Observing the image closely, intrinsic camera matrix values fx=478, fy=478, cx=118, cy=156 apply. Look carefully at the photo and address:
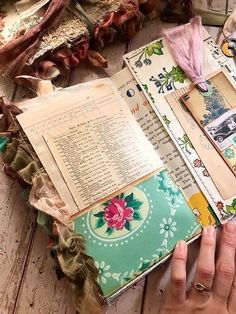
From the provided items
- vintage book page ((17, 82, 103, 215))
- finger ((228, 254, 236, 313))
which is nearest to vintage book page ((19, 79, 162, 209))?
vintage book page ((17, 82, 103, 215))

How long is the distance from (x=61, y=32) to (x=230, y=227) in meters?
0.47

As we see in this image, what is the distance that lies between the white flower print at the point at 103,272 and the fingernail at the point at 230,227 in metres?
0.21

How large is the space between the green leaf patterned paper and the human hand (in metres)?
0.04

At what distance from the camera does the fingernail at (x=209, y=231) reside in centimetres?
78

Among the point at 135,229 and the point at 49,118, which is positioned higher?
the point at 49,118

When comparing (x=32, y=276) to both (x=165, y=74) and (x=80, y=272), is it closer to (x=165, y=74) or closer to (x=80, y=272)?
(x=80, y=272)

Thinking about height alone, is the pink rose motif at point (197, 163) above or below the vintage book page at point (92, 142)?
below

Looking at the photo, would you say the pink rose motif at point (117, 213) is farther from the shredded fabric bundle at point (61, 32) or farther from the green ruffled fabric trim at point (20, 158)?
the shredded fabric bundle at point (61, 32)

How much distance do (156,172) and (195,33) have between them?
11.3 inches

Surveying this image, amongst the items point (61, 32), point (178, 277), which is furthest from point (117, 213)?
point (61, 32)

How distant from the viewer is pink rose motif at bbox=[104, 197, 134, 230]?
0.78m

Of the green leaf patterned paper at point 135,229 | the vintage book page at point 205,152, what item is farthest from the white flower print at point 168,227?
the vintage book page at point 205,152

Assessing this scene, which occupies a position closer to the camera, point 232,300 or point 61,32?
point 232,300

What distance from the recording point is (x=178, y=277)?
0.73 m
